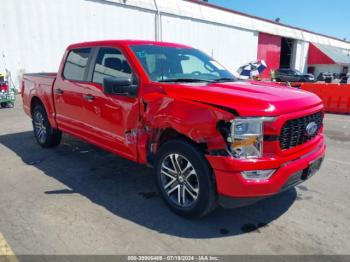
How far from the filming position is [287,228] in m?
3.27

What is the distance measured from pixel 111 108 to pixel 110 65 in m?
0.65

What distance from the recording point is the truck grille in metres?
3.03

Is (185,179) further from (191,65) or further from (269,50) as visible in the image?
(269,50)

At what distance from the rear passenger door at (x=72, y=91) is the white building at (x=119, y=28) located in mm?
11469

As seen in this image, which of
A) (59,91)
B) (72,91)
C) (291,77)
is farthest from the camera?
(291,77)

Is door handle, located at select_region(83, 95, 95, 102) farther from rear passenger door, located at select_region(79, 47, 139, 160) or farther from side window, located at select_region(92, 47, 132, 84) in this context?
side window, located at select_region(92, 47, 132, 84)

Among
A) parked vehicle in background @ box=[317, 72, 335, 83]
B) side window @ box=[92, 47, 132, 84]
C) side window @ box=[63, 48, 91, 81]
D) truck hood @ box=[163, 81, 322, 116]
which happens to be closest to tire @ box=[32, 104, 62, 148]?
side window @ box=[63, 48, 91, 81]

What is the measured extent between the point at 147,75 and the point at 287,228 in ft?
7.58

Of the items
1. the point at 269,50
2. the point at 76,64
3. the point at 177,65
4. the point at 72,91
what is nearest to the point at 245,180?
the point at 177,65

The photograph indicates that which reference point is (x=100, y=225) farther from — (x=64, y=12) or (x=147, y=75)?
(x=64, y=12)

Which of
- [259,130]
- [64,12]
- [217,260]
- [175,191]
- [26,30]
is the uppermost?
[64,12]

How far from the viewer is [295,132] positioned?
3162mm

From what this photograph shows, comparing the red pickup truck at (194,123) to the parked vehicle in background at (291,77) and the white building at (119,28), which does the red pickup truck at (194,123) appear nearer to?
the white building at (119,28)

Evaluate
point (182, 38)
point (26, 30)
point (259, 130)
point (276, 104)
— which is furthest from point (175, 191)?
point (182, 38)
